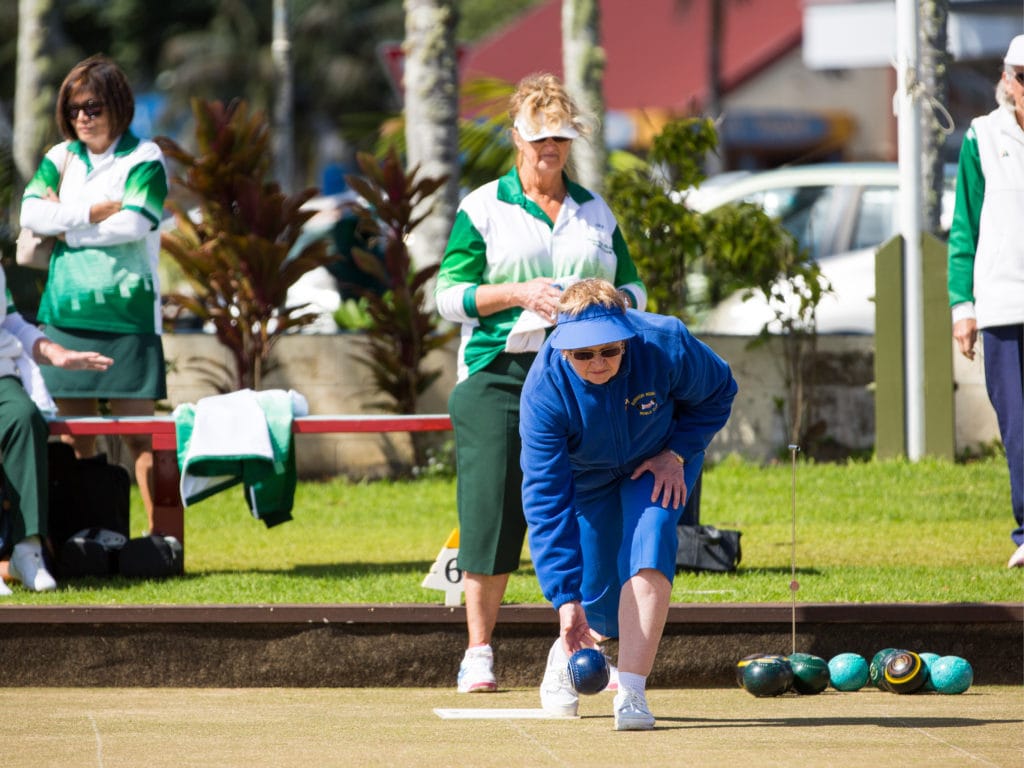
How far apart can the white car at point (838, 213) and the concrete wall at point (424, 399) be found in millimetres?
859

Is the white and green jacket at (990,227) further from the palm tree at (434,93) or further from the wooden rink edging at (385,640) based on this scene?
the palm tree at (434,93)

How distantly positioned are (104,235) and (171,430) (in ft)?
2.76

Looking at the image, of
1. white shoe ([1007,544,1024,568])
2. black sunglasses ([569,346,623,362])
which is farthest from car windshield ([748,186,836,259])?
black sunglasses ([569,346,623,362])

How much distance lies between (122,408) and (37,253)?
0.73m

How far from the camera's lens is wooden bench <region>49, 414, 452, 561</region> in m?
7.64

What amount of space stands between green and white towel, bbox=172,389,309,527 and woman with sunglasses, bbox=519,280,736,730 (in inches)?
87.7

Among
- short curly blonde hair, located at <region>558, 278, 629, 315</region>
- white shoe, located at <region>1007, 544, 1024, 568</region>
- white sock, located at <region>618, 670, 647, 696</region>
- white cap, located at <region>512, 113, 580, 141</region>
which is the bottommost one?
white sock, located at <region>618, 670, 647, 696</region>

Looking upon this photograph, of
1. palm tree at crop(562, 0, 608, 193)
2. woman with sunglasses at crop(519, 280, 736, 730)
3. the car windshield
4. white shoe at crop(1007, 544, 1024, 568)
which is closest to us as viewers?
woman with sunglasses at crop(519, 280, 736, 730)

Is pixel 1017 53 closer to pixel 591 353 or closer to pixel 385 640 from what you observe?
pixel 591 353

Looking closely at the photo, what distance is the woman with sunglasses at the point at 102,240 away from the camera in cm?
776

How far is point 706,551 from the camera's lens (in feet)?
25.2

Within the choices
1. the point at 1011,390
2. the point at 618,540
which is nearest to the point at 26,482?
the point at 618,540

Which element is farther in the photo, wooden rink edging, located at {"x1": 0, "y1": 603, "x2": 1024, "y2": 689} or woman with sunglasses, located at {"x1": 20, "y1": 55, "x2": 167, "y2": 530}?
woman with sunglasses, located at {"x1": 20, "y1": 55, "x2": 167, "y2": 530}

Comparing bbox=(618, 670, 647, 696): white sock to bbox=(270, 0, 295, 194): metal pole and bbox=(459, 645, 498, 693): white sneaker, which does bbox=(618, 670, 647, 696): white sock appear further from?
bbox=(270, 0, 295, 194): metal pole
